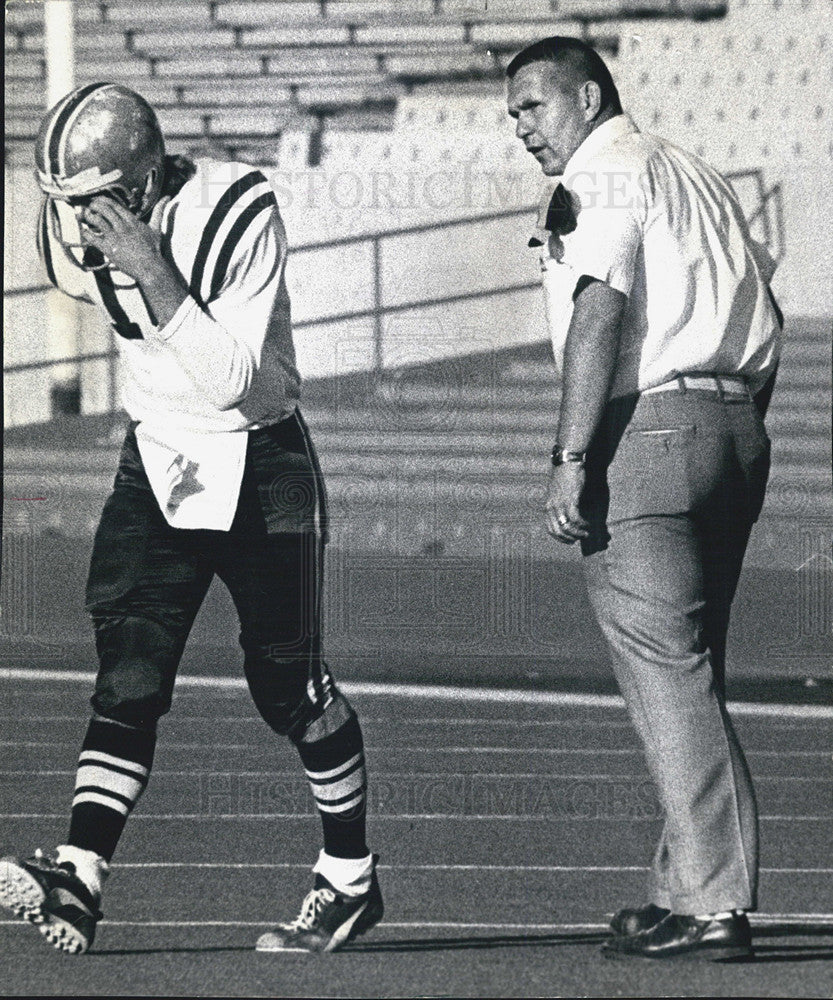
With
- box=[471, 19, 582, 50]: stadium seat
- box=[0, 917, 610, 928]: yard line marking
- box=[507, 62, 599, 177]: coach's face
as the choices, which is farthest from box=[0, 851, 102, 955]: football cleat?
box=[471, 19, 582, 50]: stadium seat

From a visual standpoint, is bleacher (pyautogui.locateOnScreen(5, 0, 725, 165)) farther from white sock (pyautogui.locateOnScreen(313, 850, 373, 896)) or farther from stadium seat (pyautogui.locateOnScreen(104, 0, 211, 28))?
white sock (pyautogui.locateOnScreen(313, 850, 373, 896))

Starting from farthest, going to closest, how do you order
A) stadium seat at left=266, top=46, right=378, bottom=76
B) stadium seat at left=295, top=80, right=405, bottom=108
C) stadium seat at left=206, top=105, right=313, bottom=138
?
1. stadium seat at left=295, top=80, right=405, bottom=108
2. stadium seat at left=206, top=105, right=313, bottom=138
3. stadium seat at left=266, top=46, right=378, bottom=76

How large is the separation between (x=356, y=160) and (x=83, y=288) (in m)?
0.87

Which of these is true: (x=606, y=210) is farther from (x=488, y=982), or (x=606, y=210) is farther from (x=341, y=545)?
(x=488, y=982)

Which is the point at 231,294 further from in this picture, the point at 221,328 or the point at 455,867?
the point at 455,867

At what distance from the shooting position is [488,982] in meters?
3.88

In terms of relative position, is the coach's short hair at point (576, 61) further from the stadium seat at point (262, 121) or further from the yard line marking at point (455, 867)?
the yard line marking at point (455, 867)

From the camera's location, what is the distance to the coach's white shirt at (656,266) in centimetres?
394

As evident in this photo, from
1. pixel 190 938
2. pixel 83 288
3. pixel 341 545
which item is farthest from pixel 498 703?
pixel 83 288

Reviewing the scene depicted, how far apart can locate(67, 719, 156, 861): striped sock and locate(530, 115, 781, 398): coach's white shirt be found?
1.15 meters

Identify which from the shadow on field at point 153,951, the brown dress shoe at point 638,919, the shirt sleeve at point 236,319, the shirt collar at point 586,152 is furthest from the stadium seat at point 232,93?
the brown dress shoe at point 638,919

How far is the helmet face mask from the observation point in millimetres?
4043

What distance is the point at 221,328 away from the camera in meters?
4.03

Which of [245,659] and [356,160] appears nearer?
[245,659]
